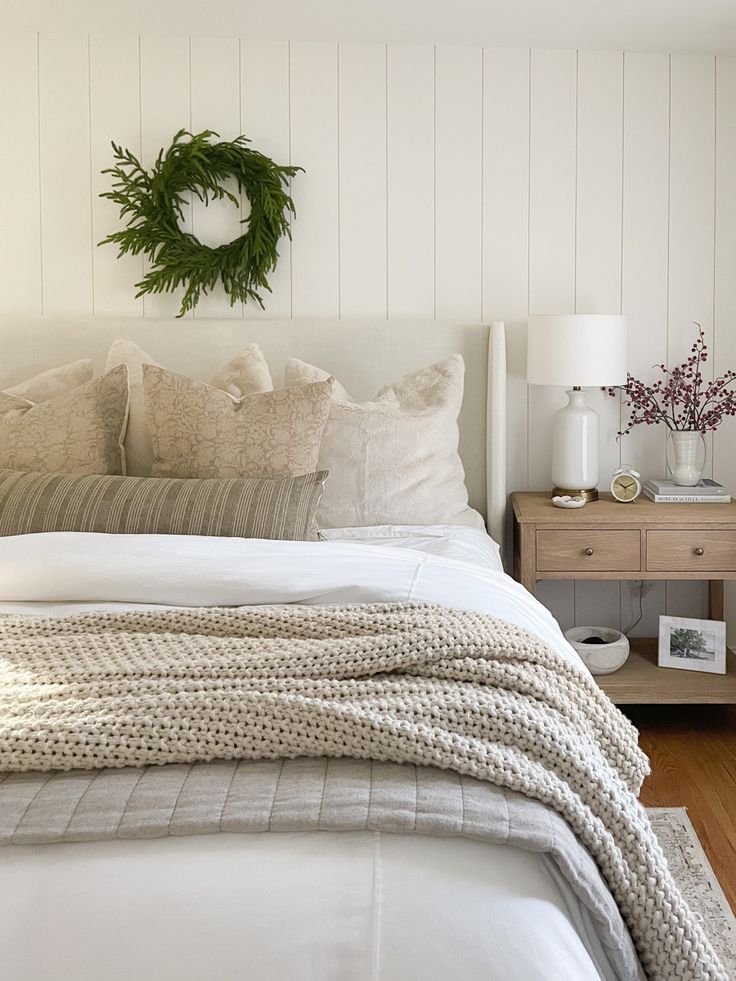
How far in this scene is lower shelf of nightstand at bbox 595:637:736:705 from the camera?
287cm

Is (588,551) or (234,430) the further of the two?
(588,551)

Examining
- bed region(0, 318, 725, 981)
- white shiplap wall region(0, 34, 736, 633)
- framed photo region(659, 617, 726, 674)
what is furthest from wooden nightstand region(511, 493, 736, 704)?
bed region(0, 318, 725, 981)

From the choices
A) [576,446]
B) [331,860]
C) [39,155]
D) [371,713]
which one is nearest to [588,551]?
[576,446]

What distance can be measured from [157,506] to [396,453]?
2.44ft

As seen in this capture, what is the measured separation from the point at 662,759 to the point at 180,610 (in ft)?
5.85

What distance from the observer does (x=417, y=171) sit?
3137 millimetres

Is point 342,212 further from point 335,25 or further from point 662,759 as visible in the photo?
point 662,759

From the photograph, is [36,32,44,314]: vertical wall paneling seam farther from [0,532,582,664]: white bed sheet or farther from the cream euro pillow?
[0,532,582,664]: white bed sheet

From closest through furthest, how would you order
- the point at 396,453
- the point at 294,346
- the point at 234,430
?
the point at 234,430
the point at 396,453
the point at 294,346

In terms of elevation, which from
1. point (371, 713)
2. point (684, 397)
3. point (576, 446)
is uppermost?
point (684, 397)

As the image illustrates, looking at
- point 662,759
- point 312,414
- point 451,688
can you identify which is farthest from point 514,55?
point 451,688

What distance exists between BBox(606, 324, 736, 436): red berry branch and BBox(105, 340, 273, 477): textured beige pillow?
1.22m

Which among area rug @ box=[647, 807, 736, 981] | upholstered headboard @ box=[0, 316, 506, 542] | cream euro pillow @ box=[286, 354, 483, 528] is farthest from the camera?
upholstered headboard @ box=[0, 316, 506, 542]

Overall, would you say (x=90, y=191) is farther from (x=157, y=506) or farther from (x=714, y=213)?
(x=714, y=213)
